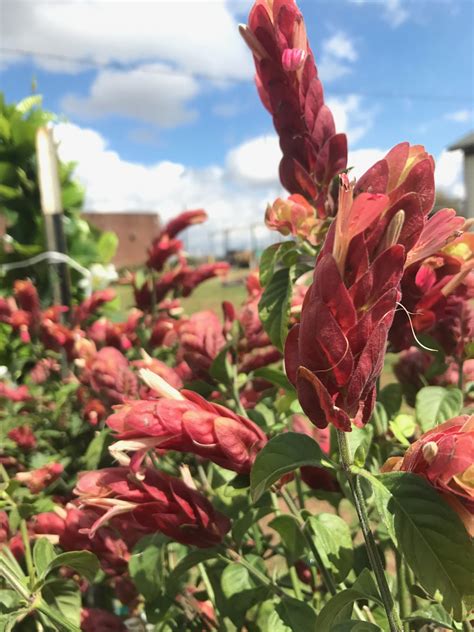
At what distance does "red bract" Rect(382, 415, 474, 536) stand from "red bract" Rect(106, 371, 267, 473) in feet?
0.66

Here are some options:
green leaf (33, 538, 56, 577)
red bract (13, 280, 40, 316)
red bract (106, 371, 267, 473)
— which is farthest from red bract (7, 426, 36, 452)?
red bract (106, 371, 267, 473)

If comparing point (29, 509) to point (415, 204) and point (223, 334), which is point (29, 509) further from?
point (415, 204)

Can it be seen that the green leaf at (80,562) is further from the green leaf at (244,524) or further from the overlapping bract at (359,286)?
the overlapping bract at (359,286)

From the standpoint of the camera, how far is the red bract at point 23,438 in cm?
143

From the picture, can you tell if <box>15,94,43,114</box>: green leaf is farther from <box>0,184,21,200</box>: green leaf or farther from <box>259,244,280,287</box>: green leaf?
<box>259,244,280,287</box>: green leaf

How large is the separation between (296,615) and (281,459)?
13.7 inches

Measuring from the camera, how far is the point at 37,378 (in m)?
1.71

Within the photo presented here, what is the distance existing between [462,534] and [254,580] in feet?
1.42

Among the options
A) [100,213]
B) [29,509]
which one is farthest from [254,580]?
[100,213]

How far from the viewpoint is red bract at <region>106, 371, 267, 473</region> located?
1.92 ft

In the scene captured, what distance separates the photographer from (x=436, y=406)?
2.65ft

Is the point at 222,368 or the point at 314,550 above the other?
the point at 222,368

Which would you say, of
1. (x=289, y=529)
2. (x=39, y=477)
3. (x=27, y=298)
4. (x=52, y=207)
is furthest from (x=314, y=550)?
(x=52, y=207)

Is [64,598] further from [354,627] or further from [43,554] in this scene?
[354,627]
